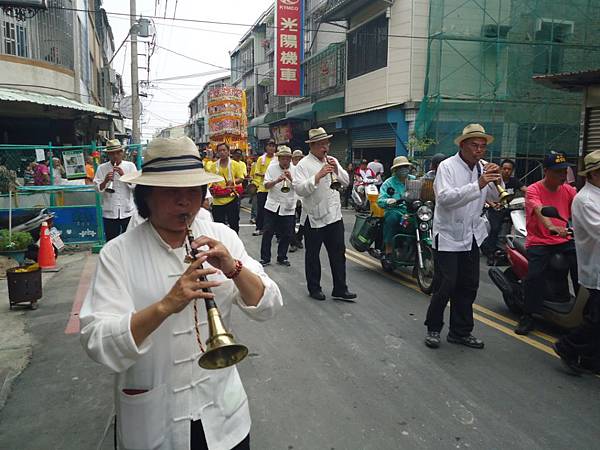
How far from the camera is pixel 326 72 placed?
2402 cm

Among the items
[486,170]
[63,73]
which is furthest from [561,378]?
[63,73]

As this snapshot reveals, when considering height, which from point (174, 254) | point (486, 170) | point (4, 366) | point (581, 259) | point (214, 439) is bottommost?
point (4, 366)

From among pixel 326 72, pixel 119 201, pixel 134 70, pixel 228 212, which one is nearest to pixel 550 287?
A: pixel 228 212

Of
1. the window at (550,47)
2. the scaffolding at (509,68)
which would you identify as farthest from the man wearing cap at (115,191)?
the window at (550,47)

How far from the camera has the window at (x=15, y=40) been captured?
14867 mm

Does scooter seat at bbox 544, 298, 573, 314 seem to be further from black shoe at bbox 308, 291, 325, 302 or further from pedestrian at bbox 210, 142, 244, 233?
pedestrian at bbox 210, 142, 244, 233

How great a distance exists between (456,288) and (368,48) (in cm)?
1684

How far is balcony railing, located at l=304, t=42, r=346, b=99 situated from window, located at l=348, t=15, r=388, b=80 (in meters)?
1.09

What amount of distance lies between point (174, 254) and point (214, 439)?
677 millimetres

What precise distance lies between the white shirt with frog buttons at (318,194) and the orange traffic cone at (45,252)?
14.2ft

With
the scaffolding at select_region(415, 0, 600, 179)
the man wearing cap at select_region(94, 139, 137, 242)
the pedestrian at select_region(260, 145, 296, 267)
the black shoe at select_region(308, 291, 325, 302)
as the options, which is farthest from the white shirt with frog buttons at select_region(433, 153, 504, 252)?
the scaffolding at select_region(415, 0, 600, 179)

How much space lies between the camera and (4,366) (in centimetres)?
434

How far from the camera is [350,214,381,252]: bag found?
7.70m

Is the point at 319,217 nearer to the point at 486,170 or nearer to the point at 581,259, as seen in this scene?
the point at 486,170
